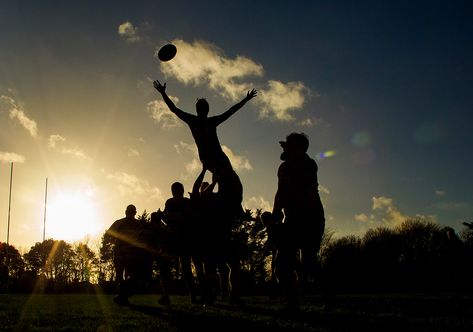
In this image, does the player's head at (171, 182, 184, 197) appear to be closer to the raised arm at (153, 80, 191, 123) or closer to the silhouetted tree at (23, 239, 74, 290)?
the raised arm at (153, 80, 191, 123)

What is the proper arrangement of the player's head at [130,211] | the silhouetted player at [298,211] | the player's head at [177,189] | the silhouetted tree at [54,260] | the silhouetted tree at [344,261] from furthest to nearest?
the silhouetted tree at [54,260] < the silhouetted tree at [344,261] < the player's head at [130,211] < the player's head at [177,189] < the silhouetted player at [298,211]

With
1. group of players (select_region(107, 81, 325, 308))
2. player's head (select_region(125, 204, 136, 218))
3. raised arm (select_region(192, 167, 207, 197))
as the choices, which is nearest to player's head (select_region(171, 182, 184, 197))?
group of players (select_region(107, 81, 325, 308))

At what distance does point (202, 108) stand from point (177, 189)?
2064 millimetres

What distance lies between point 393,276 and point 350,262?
650 cm

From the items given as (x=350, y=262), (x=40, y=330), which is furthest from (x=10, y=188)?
(x=40, y=330)

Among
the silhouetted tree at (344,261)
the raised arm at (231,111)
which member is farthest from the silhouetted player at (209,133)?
the silhouetted tree at (344,261)

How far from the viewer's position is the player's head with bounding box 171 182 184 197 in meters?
9.46

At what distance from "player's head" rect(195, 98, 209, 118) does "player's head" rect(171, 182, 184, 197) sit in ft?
6.36

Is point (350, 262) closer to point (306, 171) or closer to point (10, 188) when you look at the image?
point (10, 188)

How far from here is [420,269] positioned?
63812 mm

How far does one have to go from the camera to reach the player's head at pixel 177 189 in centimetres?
946

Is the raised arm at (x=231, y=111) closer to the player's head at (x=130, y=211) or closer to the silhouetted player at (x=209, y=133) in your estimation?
the silhouetted player at (x=209, y=133)

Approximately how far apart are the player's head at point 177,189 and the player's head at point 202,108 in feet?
6.36

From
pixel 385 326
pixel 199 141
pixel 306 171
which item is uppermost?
pixel 199 141
